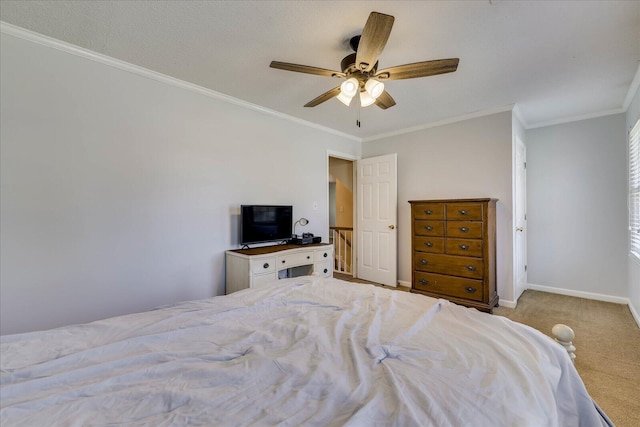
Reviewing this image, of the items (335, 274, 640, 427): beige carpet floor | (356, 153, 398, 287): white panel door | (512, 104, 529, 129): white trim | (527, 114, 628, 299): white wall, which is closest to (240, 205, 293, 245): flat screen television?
(356, 153, 398, 287): white panel door

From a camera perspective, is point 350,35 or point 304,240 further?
point 304,240

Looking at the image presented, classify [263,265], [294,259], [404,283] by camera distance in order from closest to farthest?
[263,265] < [294,259] < [404,283]

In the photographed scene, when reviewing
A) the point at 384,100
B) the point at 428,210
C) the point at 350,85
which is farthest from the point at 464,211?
the point at 350,85

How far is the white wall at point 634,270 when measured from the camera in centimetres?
278

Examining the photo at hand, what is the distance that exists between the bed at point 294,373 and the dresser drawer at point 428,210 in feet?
7.34

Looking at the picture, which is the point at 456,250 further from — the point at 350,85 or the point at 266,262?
the point at 350,85

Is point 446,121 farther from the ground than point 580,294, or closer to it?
farther from the ground

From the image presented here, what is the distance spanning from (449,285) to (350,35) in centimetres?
290

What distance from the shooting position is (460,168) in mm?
3709

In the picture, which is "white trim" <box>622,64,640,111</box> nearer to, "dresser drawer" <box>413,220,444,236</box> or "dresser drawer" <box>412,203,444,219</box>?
"dresser drawer" <box>412,203,444,219</box>

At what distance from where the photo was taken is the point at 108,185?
7.32 feet

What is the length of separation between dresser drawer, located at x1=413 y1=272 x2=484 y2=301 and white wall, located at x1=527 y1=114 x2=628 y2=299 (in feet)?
5.48

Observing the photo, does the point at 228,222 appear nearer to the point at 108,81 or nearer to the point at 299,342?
the point at 108,81

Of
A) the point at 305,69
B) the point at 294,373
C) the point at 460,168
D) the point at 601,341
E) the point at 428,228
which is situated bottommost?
the point at 601,341
